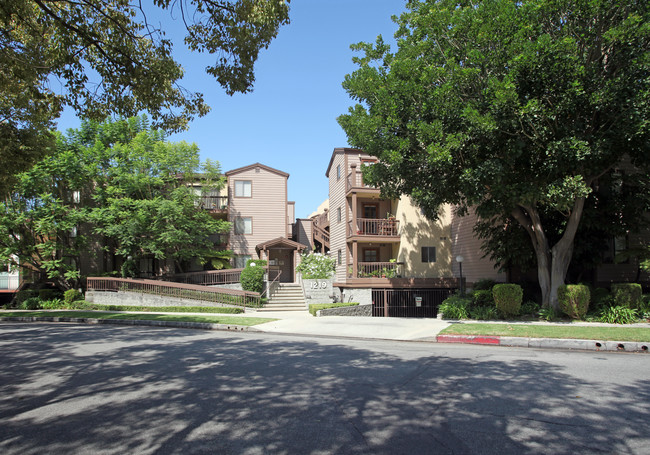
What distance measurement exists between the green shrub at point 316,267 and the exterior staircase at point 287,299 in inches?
41.2

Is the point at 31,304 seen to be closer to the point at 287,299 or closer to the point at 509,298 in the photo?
the point at 287,299

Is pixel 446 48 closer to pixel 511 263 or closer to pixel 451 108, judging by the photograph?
pixel 451 108

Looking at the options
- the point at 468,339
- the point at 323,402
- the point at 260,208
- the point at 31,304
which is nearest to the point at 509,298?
the point at 468,339

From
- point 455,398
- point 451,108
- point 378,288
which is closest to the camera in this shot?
point 455,398

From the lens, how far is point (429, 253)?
25250 mm

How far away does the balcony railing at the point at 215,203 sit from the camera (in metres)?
31.5

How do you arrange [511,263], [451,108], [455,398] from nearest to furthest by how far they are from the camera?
1. [455,398]
2. [451,108]
3. [511,263]

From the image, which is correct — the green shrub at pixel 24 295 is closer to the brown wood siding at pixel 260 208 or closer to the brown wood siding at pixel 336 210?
the brown wood siding at pixel 260 208

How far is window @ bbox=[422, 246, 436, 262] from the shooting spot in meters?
25.2

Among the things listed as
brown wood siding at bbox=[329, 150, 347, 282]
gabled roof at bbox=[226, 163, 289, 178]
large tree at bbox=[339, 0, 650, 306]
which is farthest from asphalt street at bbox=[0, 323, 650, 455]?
gabled roof at bbox=[226, 163, 289, 178]

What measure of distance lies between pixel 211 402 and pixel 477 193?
36.6 feet

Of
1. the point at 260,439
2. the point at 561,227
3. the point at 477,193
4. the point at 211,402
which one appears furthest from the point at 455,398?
the point at 561,227

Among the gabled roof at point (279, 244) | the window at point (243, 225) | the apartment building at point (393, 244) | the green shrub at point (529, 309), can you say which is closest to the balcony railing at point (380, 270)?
the apartment building at point (393, 244)

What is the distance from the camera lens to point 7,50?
352 inches
